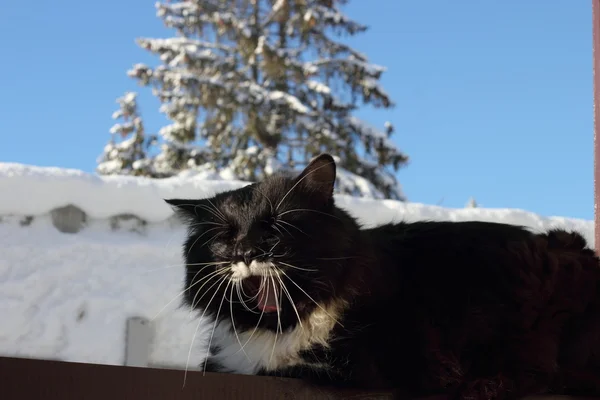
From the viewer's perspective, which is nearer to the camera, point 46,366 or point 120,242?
point 46,366

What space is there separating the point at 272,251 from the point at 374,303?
275 mm

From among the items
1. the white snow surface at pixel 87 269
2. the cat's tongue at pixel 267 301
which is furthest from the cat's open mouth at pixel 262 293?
the white snow surface at pixel 87 269

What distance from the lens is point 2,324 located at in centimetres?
342

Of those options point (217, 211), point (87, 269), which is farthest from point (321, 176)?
point (87, 269)

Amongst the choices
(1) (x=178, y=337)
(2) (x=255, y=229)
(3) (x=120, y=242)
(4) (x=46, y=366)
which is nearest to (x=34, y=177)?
(3) (x=120, y=242)

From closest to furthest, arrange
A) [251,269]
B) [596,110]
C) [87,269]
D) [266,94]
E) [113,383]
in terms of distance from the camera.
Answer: [113,383] < [251,269] < [596,110] < [87,269] < [266,94]

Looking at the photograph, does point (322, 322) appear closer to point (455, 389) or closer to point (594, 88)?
point (455, 389)

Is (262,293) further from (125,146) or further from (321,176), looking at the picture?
(125,146)

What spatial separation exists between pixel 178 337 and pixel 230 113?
889 centimetres

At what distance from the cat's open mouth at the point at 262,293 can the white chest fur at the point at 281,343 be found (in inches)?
2.4

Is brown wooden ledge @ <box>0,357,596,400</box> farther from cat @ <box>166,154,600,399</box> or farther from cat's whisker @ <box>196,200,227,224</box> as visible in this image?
cat's whisker @ <box>196,200,227,224</box>

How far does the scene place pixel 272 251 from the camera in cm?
138

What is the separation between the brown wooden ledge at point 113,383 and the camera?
1.02 m

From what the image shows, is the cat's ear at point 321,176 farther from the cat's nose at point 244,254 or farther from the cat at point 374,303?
the cat's nose at point 244,254
